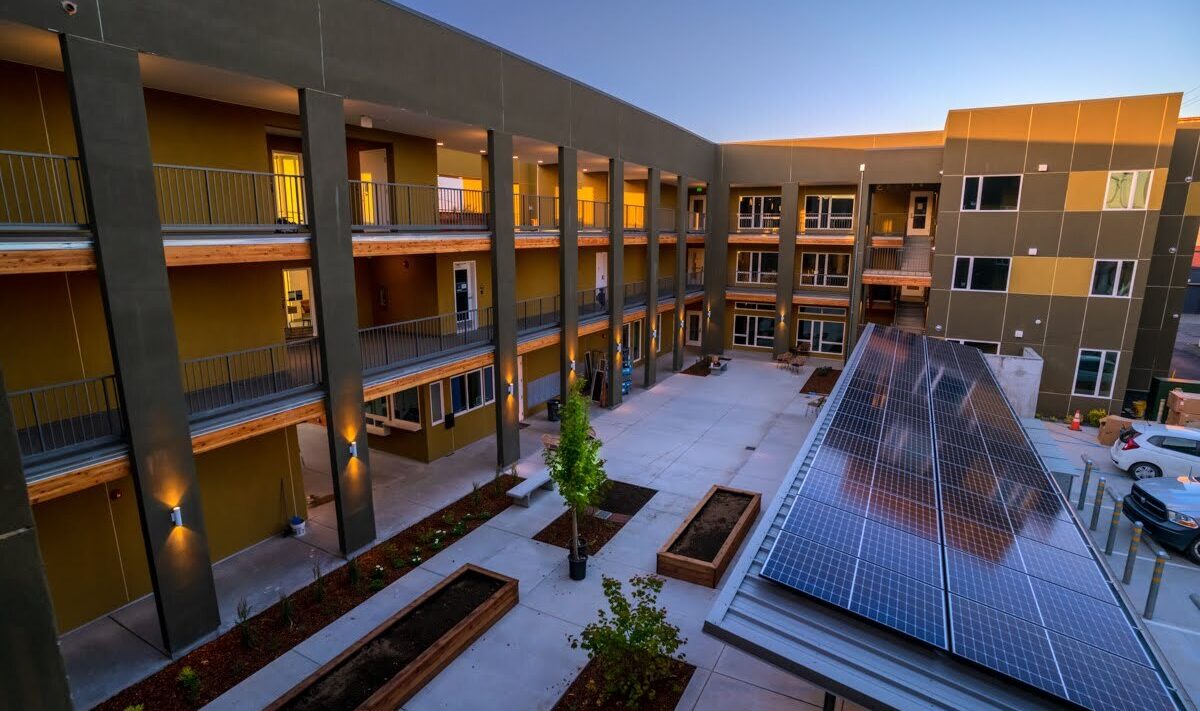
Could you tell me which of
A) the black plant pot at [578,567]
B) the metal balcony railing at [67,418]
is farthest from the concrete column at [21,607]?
the black plant pot at [578,567]

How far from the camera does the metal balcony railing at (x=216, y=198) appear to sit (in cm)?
1108

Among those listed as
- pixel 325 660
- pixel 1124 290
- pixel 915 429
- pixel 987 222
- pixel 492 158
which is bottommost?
pixel 325 660

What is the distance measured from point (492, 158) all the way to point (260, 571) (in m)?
11.0

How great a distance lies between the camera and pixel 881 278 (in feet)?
89.7

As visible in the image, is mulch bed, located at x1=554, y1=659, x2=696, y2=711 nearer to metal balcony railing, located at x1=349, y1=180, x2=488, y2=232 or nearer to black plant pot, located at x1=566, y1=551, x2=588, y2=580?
black plant pot, located at x1=566, y1=551, x2=588, y2=580

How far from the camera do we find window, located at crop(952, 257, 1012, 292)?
2364 cm

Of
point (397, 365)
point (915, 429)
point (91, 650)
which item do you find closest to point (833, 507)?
point (915, 429)

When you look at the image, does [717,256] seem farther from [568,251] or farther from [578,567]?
[578,567]

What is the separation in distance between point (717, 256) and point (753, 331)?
498 cm

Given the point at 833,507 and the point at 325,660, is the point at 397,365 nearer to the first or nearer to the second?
the point at 325,660

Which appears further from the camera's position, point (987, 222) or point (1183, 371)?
point (1183, 371)

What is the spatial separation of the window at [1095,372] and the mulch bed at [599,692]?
21919mm

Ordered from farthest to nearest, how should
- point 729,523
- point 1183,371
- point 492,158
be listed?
point 1183,371 → point 492,158 → point 729,523

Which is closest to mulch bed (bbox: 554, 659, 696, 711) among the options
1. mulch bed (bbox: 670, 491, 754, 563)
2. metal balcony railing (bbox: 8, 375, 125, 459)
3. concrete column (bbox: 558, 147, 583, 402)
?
mulch bed (bbox: 670, 491, 754, 563)
